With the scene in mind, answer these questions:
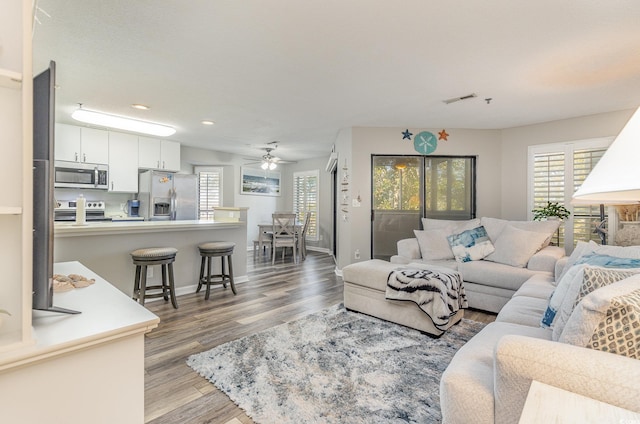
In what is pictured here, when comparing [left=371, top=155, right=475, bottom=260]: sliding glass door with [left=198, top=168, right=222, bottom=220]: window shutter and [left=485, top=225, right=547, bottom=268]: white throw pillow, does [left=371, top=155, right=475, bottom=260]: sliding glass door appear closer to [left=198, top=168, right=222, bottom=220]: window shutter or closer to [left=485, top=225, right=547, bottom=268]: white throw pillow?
[left=485, top=225, right=547, bottom=268]: white throw pillow

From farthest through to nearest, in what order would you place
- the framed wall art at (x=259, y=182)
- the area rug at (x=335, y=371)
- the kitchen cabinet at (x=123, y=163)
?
1. the framed wall art at (x=259, y=182)
2. the kitchen cabinet at (x=123, y=163)
3. the area rug at (x=335, y=371)

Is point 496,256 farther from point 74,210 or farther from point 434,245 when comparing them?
point 74,210

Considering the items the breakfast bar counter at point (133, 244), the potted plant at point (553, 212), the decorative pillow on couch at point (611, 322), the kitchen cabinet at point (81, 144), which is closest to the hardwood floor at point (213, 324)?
the breakfast bar counter at point (133, 244)

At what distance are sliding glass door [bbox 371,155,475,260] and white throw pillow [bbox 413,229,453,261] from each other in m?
0.90

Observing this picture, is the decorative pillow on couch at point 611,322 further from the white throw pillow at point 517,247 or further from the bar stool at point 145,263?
the bar stool at point 145,263

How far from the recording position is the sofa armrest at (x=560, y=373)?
873mm

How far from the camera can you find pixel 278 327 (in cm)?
280

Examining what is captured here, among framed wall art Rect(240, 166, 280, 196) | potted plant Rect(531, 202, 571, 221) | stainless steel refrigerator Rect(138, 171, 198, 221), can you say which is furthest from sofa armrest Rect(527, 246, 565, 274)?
framed wall art Rect(240, 166, 280, 196)

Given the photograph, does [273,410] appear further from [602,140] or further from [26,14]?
[602,140]

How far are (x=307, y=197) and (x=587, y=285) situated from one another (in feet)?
22.4

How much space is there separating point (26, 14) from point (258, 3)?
1.44m

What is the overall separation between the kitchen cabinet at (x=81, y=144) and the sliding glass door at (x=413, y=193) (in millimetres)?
4601

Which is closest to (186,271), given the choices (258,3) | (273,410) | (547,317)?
(273,410)

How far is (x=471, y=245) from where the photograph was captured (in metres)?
3.82
